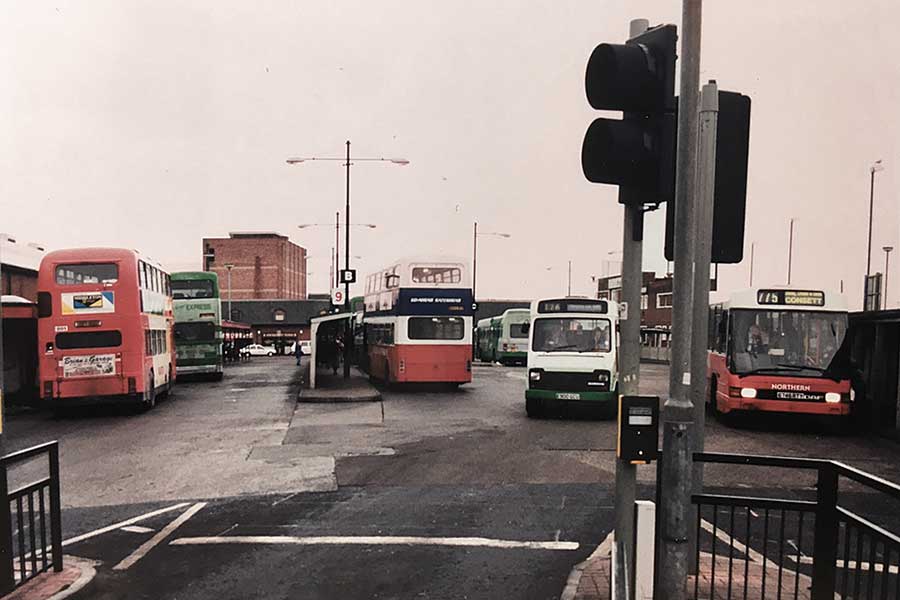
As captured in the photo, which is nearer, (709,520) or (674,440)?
(674,440)

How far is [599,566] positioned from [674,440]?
2500mm

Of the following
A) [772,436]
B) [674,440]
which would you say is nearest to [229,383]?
[772,436]

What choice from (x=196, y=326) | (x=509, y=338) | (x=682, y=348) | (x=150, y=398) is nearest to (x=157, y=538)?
(x=682, y=348)

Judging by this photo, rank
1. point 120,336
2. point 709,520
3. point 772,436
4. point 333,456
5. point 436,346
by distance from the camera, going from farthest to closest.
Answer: point 436,346 < point 120,336 < point 772,436 < point 333,456 < point 709,520

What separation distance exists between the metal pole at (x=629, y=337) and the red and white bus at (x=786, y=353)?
11656 mm

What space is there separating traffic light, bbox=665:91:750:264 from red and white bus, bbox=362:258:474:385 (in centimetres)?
1899

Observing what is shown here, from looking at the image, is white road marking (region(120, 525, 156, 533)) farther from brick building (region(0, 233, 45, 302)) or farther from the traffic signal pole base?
brick building (region(0, 233, 45, 302))

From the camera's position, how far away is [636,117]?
4.46m

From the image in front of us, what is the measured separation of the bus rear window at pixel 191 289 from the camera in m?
30.8

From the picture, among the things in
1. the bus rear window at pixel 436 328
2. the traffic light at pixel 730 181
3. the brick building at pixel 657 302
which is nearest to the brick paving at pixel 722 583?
the traffic light at pixel 730 181

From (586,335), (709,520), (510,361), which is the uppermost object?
(586,335)

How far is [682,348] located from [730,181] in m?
1.13

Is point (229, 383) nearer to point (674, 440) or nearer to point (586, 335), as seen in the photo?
point (586, 335)

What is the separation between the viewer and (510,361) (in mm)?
44875
